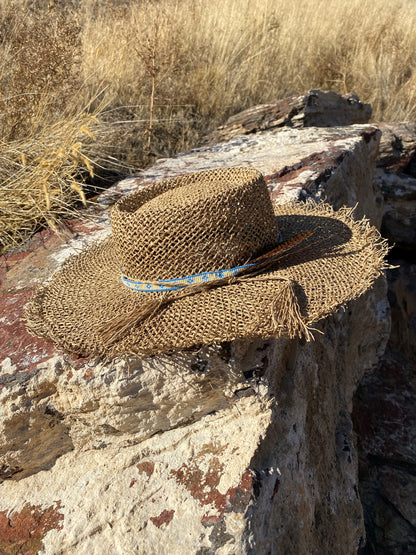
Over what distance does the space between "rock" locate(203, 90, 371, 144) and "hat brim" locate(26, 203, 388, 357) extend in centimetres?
259

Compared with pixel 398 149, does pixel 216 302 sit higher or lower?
higher

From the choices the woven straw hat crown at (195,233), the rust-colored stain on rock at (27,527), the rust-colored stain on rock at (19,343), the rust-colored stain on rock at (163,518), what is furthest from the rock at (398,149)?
the rust-colored stain on rock at (27,527)

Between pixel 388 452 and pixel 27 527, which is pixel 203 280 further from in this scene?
pixel 388 452

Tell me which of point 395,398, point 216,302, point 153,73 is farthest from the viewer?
point 153,73

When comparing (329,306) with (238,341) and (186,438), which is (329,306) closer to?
(238,341)

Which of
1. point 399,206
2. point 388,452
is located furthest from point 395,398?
point 399,206

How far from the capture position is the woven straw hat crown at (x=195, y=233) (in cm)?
151

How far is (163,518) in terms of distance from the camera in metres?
1.44

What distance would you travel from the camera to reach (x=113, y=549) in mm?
1428

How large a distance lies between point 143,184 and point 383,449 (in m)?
2.22

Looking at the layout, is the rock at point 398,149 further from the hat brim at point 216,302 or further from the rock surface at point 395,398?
the hat brim at point 216,302

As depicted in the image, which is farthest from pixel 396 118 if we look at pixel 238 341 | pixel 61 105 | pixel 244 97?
pixel 238 341

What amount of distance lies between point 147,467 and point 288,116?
3334 mm

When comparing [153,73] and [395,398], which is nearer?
[395,398]
